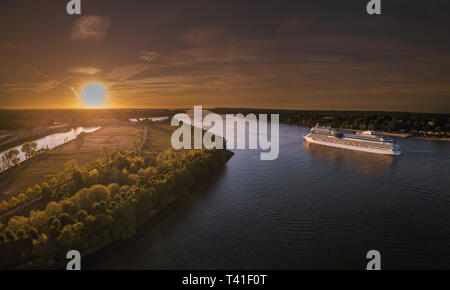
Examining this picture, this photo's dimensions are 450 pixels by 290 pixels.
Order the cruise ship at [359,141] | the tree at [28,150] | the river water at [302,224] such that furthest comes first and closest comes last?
the tree at [28,150] → the cruise ship at [359,141] → the river water at [302,224]

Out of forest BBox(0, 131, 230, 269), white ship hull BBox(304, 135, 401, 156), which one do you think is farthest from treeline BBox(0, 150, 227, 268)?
white ship hull BBox(304, 135, 401, 156)

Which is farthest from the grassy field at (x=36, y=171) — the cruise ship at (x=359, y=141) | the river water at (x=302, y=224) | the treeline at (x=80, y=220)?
the cruise ship at (x=359, y=141)

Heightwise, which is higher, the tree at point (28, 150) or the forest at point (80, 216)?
the tree at point (28, 150)

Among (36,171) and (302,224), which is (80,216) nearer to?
(302,224)

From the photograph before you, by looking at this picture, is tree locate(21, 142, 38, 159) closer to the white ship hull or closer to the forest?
the forest

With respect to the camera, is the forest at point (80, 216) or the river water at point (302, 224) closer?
the forest at point (80, 216)

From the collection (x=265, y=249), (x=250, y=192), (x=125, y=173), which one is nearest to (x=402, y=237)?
(x=265, y=249)

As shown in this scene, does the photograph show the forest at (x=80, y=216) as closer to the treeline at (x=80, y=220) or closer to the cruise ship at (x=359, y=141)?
the treeline at (x=80, y=220)

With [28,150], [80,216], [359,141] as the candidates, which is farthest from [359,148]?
[28,150]
